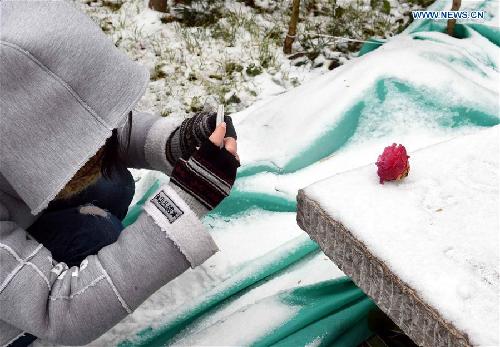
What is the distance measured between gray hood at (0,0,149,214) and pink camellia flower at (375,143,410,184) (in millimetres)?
488

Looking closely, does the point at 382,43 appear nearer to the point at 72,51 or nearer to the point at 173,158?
the point at 173,158

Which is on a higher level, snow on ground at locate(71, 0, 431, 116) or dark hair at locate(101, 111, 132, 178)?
dark hair at locate(101, 111, 132, 178)

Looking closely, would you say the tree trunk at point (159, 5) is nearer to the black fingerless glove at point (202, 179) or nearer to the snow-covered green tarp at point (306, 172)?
the snow-covered green tarp at point (306, 172)

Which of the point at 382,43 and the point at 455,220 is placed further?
the point at 382,43

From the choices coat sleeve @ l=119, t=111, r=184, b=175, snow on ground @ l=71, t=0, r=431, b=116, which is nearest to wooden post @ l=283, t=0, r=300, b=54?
snow on ground @ l=71, t=0, r=431, b=116

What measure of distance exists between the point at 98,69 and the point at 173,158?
1.59 feet

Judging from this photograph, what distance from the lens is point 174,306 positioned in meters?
1.49

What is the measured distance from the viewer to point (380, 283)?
1.00 meters

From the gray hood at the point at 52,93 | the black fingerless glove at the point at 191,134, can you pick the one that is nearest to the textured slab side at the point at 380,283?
the black fingerless glove at the point at 191,134

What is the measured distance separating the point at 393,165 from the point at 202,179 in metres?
0.37

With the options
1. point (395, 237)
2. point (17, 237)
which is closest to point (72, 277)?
point (17, 237)

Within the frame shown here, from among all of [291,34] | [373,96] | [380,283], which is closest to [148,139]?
[380,283]

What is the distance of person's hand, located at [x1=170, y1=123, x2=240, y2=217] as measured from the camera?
44.6 inches

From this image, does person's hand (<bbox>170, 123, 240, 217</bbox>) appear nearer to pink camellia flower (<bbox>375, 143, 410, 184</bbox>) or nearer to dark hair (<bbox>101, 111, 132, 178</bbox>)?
dark hair (<bbox>101, 111, 132, 178</bbox>)
